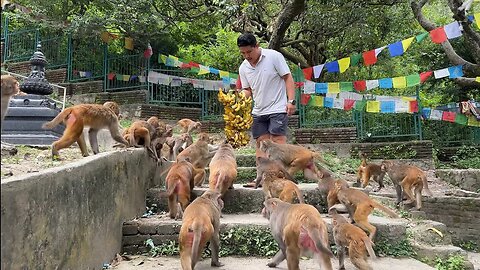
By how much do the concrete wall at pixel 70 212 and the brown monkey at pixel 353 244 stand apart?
216 centimetres

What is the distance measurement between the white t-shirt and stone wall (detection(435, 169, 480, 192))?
25.1ft

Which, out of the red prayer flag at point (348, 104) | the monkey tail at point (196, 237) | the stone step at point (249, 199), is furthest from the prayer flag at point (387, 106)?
the monkey tail at point (196, 237)

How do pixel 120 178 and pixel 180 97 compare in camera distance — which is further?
pixel 180 97

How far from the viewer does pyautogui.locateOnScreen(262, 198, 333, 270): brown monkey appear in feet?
10.7

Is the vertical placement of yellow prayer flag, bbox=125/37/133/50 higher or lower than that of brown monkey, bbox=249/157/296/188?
higher

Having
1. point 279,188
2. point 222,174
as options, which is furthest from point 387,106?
point 222,174

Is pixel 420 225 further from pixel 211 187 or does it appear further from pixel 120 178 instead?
pixel 120 178

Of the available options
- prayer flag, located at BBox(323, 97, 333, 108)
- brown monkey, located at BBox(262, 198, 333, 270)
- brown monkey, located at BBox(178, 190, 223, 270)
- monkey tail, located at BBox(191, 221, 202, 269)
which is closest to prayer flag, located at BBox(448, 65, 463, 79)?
prayer flag, located at BBox(323, 97, 333, 108)

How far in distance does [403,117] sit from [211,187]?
9852mm

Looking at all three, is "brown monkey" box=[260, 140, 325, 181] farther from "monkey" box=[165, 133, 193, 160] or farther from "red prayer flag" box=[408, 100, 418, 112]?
"red prayer flag" box=[408, 100, 418, 112]

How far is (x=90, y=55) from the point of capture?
16.3 meters

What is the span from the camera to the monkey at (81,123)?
4.37m

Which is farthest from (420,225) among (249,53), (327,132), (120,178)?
(327,132)

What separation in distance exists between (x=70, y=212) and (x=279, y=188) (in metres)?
2.30
